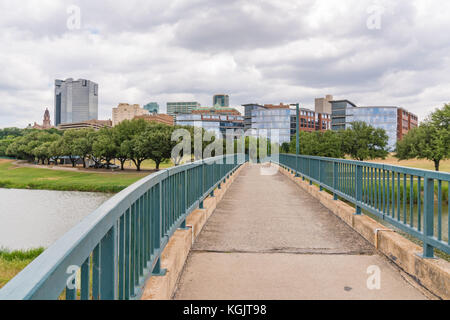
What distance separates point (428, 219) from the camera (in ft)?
13.4

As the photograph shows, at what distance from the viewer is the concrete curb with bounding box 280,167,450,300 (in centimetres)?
357

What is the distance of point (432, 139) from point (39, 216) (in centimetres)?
4614

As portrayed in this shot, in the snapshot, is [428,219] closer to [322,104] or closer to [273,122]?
[273,122]

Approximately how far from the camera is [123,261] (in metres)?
2.39

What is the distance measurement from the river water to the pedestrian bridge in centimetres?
1157

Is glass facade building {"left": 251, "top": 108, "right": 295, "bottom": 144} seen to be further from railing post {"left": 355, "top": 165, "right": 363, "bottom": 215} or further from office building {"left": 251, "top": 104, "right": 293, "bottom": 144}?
railing post {"left": 355, "top": 165, "right": 363, "bottom": 215}

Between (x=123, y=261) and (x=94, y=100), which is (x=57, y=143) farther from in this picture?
(x=123, y=261)

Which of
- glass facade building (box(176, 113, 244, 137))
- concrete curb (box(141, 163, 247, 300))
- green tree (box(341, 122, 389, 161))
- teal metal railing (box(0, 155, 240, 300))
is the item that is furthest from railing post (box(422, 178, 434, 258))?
glass facade building (box(176, 113, 244, 137))

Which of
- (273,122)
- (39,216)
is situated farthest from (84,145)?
(273,122)

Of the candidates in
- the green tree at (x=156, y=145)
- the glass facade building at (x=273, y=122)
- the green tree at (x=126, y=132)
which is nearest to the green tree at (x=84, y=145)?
the green tree at (x=126, y=132)

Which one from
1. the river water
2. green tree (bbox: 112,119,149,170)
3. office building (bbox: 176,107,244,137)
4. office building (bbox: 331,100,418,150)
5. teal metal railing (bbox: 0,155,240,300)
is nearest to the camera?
teal metal railing (bbox: 0,155,240,300)

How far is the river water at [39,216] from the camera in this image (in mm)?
22814

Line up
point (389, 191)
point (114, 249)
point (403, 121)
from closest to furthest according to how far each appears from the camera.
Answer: point (114, 249), point (389, 191), point (403, 121)

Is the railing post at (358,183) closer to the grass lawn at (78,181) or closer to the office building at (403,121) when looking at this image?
the grass lawn at (78,181)
